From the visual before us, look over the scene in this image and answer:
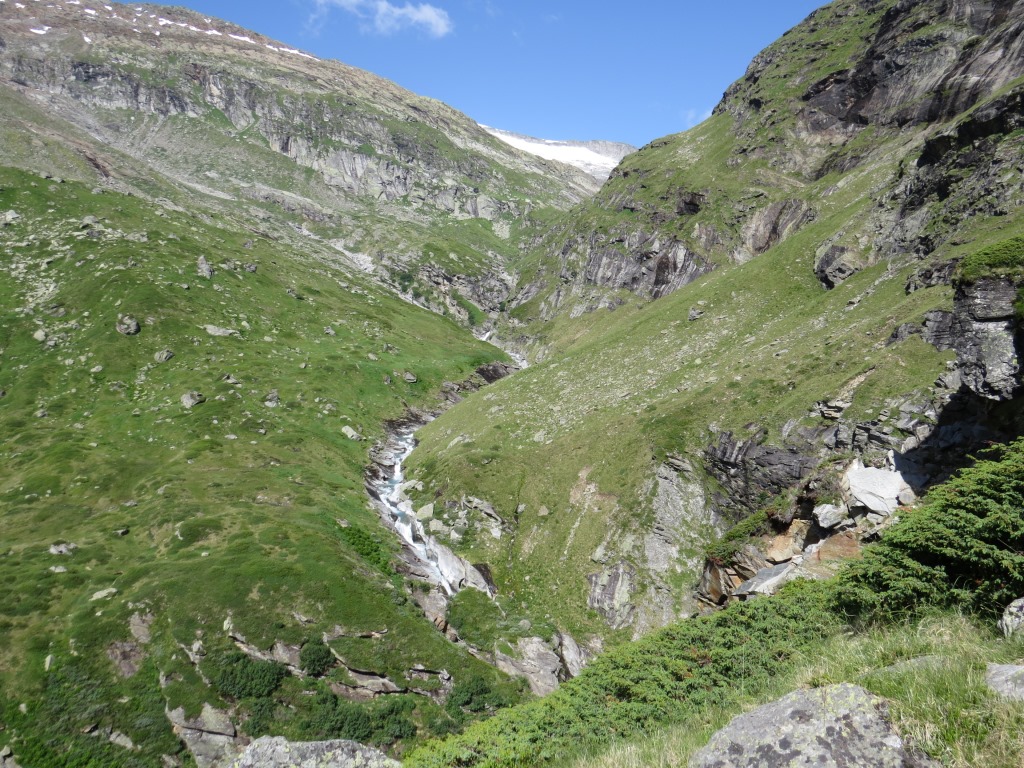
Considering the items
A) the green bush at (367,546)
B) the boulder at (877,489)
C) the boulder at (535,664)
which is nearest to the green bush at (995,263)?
the boulder at (877,489)

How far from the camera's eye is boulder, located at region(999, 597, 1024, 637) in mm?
8028

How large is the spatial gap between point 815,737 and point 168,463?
70.4 m

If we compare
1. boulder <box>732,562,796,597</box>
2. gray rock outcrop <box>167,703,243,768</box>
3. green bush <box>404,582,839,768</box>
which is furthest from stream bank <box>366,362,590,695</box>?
green bush <box>404,582,839,768</box>

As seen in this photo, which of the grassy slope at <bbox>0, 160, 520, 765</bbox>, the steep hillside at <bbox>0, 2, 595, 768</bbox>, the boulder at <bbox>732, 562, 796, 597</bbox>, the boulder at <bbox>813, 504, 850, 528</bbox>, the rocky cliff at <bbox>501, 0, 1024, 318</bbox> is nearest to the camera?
the boulder at <bbox>732, 562, 796, 597</bbox>

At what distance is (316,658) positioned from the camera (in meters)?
36.4

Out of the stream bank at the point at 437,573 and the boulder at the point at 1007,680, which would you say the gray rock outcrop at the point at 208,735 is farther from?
the boulder at the point at 1007,680

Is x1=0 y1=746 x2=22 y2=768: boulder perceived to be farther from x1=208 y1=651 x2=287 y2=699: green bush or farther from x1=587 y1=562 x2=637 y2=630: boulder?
x1=587 y1=562 x2=637 y2=630: boulder

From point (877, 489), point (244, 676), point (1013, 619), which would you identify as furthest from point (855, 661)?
point (244, 676)

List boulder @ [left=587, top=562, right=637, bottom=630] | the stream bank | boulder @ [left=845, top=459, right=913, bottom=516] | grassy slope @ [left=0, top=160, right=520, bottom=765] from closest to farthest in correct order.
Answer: boulder @ [left=845, top=459, right=913, bottom=516] < grassy slope @ [left=0, top=160, right=520, bottom=765] < the stream bank < boulder @ [left=587, top=562, right=637, bottom=630]

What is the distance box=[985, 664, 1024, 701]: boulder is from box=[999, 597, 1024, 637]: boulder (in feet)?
7.90

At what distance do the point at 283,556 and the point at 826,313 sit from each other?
199ft

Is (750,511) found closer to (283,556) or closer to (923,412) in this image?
(923,412)

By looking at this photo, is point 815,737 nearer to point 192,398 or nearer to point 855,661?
point 855,661

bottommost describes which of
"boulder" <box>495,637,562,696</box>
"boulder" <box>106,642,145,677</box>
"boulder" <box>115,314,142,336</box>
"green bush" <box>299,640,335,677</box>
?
"boulder" <box>495,637,562,696</box>
